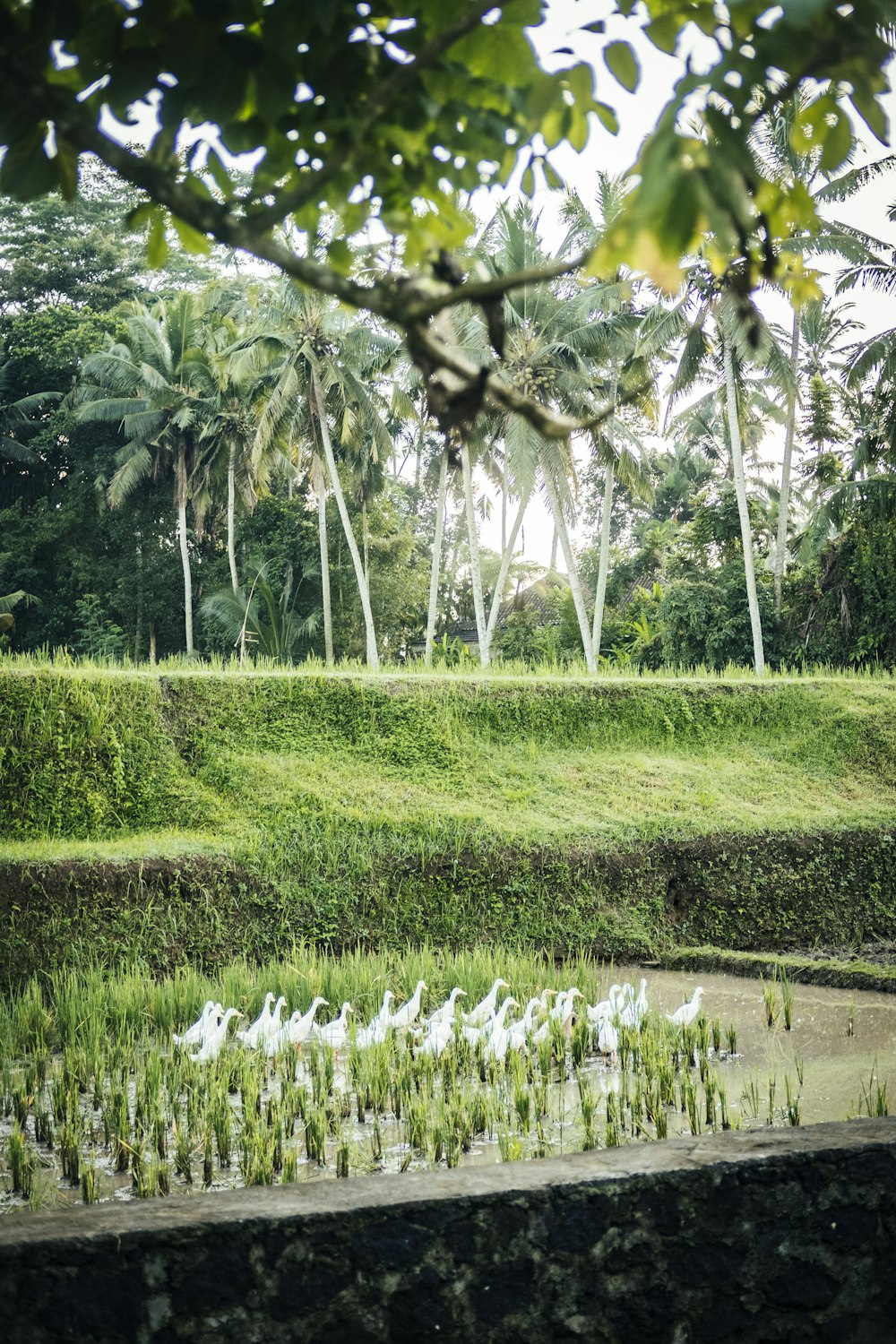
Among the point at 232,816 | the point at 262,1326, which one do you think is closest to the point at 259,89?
the point at 262,1326

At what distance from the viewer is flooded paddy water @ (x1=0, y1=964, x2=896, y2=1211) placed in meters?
4.34

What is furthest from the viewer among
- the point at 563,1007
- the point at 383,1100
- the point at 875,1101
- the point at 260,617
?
the point at 260,617

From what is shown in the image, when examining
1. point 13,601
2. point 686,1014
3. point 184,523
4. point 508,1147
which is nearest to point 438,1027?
point 686,1014

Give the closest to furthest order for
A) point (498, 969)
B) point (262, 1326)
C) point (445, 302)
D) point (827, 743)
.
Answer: point (445, 302) < point (262, 1326) < point (498, 969) < point (827, 743)

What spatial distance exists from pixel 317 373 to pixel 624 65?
21849mm

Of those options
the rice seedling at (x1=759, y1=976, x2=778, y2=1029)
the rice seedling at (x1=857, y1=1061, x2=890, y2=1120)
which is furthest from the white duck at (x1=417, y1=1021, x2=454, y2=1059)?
the rice seedling at (x1=759, y1=976, x2=778, y2=1029)

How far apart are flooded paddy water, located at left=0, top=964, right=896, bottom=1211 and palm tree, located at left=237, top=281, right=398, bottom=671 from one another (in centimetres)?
1562

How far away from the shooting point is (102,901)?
26.4ft

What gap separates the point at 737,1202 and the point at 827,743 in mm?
10272

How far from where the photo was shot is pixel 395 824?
9.39 m

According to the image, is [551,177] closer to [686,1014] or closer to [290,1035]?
[290,1035]

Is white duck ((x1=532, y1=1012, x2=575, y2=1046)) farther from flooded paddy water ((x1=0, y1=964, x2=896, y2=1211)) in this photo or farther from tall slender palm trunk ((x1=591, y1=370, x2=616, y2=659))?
tall slender palm trunk ((x1=591, y1=370, x2=616, y2=659))

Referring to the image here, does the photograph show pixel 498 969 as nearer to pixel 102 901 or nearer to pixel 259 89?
pixel 102 901

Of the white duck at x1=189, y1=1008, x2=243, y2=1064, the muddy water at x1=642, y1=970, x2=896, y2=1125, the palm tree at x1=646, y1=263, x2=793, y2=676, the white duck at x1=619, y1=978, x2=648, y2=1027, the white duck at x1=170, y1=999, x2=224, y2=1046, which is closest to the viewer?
the muddy water at x1=642, y1=970, x2=896, y2=1125
